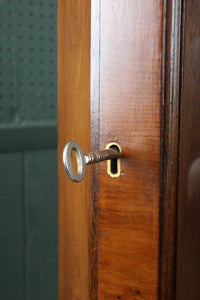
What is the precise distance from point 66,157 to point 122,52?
15cm

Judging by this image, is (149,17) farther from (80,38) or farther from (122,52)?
(80,38)

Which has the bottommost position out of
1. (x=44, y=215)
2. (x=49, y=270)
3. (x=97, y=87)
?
(x=49, y=270)

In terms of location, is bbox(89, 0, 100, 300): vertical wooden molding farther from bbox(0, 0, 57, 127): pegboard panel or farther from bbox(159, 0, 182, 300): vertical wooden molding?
bbox(0, 0, 57, 127): pegboard panel

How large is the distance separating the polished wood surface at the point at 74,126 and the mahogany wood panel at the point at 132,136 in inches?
3.5

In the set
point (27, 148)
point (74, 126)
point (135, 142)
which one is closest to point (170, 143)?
point (135, 142)

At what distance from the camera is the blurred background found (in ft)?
4.09

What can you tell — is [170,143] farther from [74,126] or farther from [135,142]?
[74,126]

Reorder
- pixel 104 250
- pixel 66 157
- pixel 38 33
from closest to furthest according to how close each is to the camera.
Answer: pixel 66 157 < pixel 104 250 < pixel 38 33

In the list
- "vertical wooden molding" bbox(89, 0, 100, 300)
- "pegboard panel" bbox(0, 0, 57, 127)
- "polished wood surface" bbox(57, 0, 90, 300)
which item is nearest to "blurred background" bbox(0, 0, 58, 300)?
"pegboard panel" bbox(0, 0, 57, 127)

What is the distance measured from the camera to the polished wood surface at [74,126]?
51 centimetres

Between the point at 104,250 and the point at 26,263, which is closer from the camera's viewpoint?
the point at 104,250

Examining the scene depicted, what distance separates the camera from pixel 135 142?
404 mm

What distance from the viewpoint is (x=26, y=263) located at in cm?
134

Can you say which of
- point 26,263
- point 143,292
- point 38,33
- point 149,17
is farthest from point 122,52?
point 26,263
